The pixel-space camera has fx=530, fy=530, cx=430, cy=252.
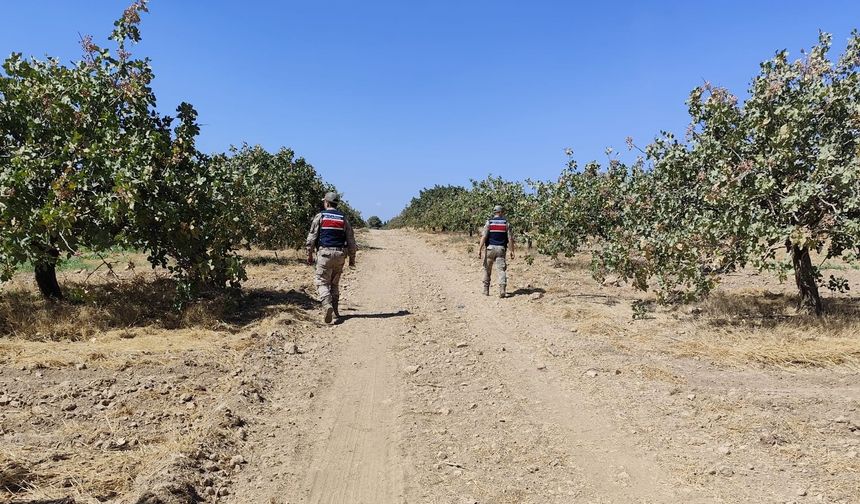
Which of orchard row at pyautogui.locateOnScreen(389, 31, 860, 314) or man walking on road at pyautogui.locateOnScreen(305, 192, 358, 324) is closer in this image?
orchard row at pyautogui.locateOnScreen(389, 31, 860, 314)

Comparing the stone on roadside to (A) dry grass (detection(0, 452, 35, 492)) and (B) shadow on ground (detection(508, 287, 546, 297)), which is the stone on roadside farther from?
(B) shadow on ground (detection(508, 287, 546, 297))

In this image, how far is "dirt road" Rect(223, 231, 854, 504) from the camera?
12.1ft

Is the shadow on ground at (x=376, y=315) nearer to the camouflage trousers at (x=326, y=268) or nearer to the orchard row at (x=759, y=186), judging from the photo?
the camouflage trousers at (x=326, y=268)

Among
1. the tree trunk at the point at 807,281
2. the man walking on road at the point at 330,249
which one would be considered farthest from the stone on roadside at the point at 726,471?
the tree trunk at the point at 807,281

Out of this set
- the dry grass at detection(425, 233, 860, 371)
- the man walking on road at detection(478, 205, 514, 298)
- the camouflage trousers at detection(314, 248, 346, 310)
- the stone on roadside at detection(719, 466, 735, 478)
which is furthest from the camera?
the man walking on road at detection(478, 205, 514, 298)

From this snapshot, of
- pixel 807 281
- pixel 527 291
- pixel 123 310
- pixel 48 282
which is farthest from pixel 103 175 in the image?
pixel 807 281

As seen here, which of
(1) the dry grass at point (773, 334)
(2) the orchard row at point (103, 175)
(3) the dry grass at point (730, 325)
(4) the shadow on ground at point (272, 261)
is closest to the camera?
(1) the dry grass at point (773, 334)

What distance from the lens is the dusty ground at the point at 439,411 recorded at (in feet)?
12.2

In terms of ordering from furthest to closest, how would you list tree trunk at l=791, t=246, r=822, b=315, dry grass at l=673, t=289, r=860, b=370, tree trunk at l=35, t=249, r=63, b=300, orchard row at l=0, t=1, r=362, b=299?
tree trunk at l=35, t=249, r=63, b=300
tree trunk at l=791, t=246, r=822, b=315
orchard row at l=0, t=1, r=362, b=299
dry grass at l=673, t=289, r=860, b=370

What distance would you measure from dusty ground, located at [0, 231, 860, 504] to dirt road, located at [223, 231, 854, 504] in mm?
20

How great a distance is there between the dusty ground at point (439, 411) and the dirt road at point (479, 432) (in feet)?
0.07

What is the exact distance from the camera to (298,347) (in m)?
7.32

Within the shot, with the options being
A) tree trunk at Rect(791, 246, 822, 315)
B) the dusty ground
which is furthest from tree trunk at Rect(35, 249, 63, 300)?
tree trunk at Rect(791, 246, 822, 315)

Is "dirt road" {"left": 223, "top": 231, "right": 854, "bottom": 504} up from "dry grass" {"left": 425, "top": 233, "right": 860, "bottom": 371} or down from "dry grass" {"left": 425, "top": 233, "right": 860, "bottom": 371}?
down
